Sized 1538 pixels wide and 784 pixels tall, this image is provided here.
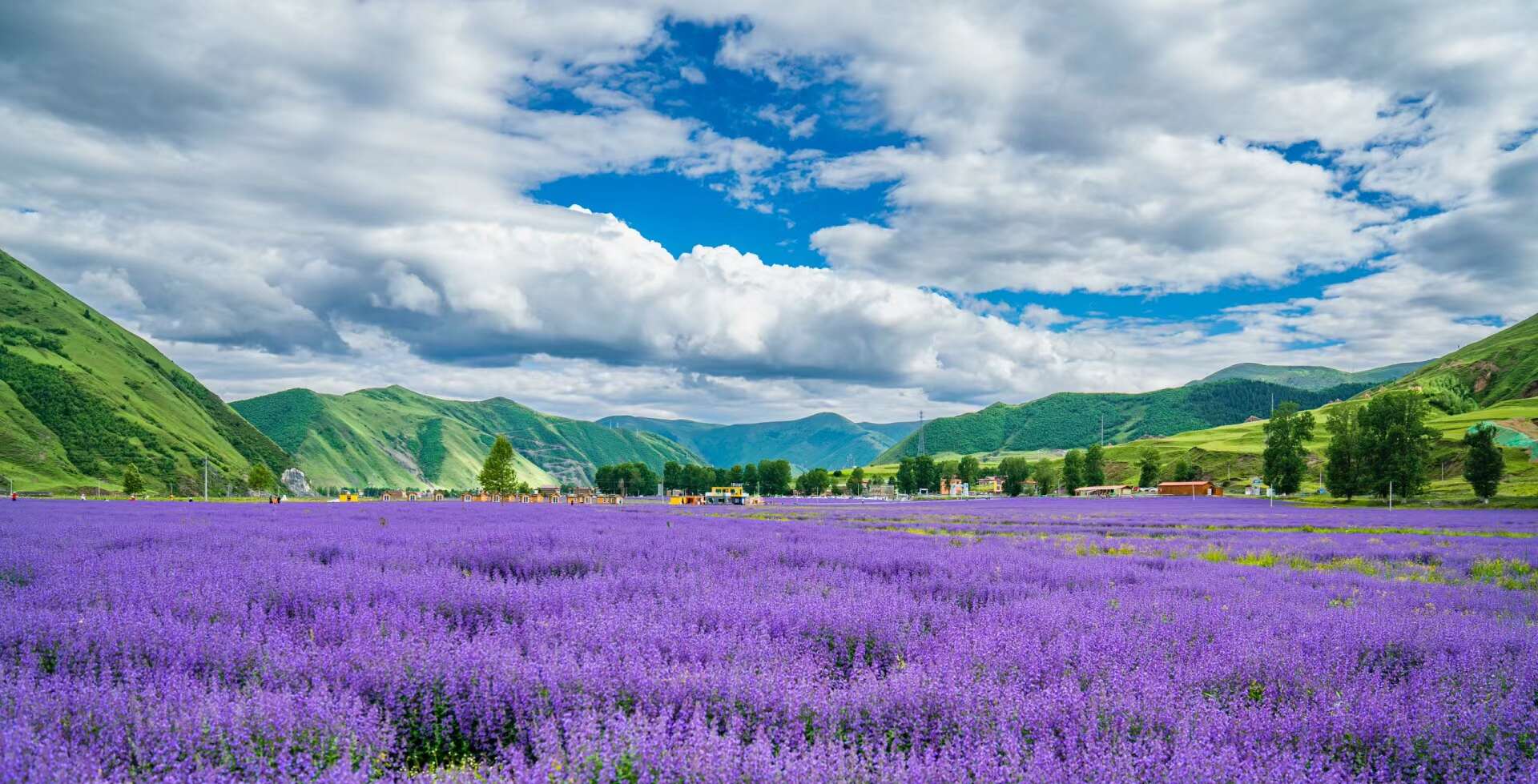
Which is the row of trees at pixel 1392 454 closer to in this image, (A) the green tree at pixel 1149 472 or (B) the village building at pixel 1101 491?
(B) the village building at pixel 1101 491

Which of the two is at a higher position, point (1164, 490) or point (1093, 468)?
point (1093, 468)

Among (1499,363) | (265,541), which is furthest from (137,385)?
(1499,363)

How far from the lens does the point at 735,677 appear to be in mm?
3994

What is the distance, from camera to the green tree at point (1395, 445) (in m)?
54.4

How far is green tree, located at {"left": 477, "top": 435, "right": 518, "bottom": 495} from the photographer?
76938 millimetres

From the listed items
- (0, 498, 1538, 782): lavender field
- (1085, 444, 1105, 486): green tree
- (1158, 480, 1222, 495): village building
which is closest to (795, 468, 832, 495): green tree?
(1085, 444, 1105, 486): green tree

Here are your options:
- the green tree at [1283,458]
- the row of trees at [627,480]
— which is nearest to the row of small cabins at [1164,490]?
the green tree at [1283,458]

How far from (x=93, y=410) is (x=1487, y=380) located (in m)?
305

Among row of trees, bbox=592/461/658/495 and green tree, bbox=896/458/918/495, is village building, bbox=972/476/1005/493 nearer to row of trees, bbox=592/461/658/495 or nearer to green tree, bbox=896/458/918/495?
green tree, bbox=896/458/918/495

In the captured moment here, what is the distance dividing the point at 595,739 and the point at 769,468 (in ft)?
453

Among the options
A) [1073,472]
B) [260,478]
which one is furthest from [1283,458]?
[260,478]

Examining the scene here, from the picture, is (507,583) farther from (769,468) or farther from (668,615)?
(769,468)

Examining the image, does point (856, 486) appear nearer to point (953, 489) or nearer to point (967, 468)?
point (953, 489)

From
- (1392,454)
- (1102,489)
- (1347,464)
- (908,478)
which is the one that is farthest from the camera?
(908,478)
